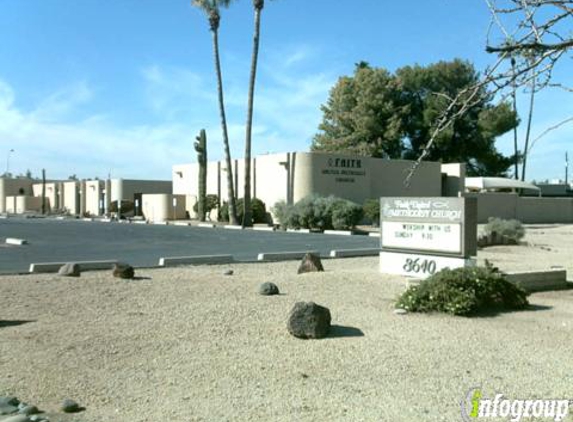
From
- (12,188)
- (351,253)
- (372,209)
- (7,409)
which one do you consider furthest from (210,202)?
(12,188)

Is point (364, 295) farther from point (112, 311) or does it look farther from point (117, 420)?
point (117, 420)

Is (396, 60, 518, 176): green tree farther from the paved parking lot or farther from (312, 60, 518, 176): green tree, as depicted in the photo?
the paved parking lot

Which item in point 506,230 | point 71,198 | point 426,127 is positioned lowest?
point 506,230

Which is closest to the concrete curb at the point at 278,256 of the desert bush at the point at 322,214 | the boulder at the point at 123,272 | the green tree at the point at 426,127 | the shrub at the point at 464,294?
the boulder at the point at 123,272

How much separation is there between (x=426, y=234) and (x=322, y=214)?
21042 mm

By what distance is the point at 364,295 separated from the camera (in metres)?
11.3

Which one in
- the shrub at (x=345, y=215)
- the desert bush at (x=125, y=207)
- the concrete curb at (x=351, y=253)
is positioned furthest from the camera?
the desert bush at (x=125, y=207)

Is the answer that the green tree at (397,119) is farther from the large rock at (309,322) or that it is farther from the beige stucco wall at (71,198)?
the large rock at (309,322)

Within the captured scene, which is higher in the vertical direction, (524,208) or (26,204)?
(26,204)

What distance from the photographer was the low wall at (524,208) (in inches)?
1993

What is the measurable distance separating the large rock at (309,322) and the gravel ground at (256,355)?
5.9 inches

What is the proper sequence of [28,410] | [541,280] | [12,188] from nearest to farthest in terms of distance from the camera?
[28,410]
[541,280]
[12,188]

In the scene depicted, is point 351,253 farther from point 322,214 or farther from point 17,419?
point 17,419

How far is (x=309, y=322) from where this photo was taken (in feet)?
26.5
